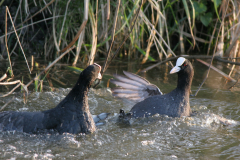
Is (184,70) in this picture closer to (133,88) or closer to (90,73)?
(133,88)

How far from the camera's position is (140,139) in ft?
9.93

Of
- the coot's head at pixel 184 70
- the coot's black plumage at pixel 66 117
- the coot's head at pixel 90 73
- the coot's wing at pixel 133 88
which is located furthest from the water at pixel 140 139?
the coot's head at pixel 90 73

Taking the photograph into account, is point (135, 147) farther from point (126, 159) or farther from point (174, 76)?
point (174, 76)

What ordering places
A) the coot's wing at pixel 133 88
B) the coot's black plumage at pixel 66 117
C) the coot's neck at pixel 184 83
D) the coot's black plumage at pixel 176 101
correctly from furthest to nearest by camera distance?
the coot's wing at pixel 133 88, the coot's neck at pixel 184 83, the coot's black plumage at pixel 176 101, the coot's black plumage at pixel 66 117

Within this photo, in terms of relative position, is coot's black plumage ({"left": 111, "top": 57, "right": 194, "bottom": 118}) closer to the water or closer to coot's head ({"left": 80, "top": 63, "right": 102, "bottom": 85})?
the water

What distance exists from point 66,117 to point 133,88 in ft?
5.73

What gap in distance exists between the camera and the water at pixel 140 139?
267cm

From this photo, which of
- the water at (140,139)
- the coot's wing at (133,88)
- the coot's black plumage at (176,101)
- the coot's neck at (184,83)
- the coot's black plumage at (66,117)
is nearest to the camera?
the water at (140,139)

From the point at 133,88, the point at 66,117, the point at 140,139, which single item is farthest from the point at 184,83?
the point at 66,117

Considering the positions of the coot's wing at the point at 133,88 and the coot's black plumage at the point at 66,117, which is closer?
the coot's black plumage at the point at 66,117

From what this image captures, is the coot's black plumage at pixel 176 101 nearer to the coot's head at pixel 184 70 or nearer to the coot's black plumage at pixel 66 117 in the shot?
the coot's head at pixel 184 70

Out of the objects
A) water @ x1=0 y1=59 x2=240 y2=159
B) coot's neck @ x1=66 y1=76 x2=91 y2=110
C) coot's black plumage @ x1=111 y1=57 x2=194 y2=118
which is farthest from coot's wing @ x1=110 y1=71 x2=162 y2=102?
coot's neck @ x1=66 y1=76 x2=91 y2=110

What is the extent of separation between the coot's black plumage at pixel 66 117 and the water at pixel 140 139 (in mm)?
79

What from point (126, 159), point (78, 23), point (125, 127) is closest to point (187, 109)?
point (125, 127)
